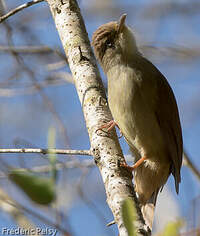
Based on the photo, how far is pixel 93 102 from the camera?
9.45 feet

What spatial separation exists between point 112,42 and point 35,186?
2763 millimetres

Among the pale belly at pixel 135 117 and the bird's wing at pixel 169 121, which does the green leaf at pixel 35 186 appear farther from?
the bird's wing at pixel 169 121

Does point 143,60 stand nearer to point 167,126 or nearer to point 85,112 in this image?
point 167,126

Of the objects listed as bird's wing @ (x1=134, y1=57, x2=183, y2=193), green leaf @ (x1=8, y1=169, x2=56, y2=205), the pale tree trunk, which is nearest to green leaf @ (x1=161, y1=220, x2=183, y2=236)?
green leaf @ (x1=8, y1=169, x2=56, y2=205)

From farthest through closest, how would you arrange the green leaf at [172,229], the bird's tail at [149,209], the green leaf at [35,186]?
the bird's tail at [149,209] < the green leaf at [172,229] < the green leaf at [35,186]

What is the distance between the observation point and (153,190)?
142 inches

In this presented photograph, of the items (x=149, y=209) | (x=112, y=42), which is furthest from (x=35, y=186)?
(x=112, y=42)

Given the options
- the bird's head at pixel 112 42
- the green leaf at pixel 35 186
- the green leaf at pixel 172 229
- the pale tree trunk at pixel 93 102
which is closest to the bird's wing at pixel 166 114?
the bird's head at pixel 112 42

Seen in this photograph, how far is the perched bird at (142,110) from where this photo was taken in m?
3.34

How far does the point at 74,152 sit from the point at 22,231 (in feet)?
1.95

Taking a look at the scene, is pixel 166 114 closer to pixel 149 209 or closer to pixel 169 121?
pixel 169 121

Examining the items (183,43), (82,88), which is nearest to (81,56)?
(82,88)

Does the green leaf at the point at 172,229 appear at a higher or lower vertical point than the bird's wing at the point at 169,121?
lower

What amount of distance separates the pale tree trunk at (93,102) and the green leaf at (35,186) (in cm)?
87
